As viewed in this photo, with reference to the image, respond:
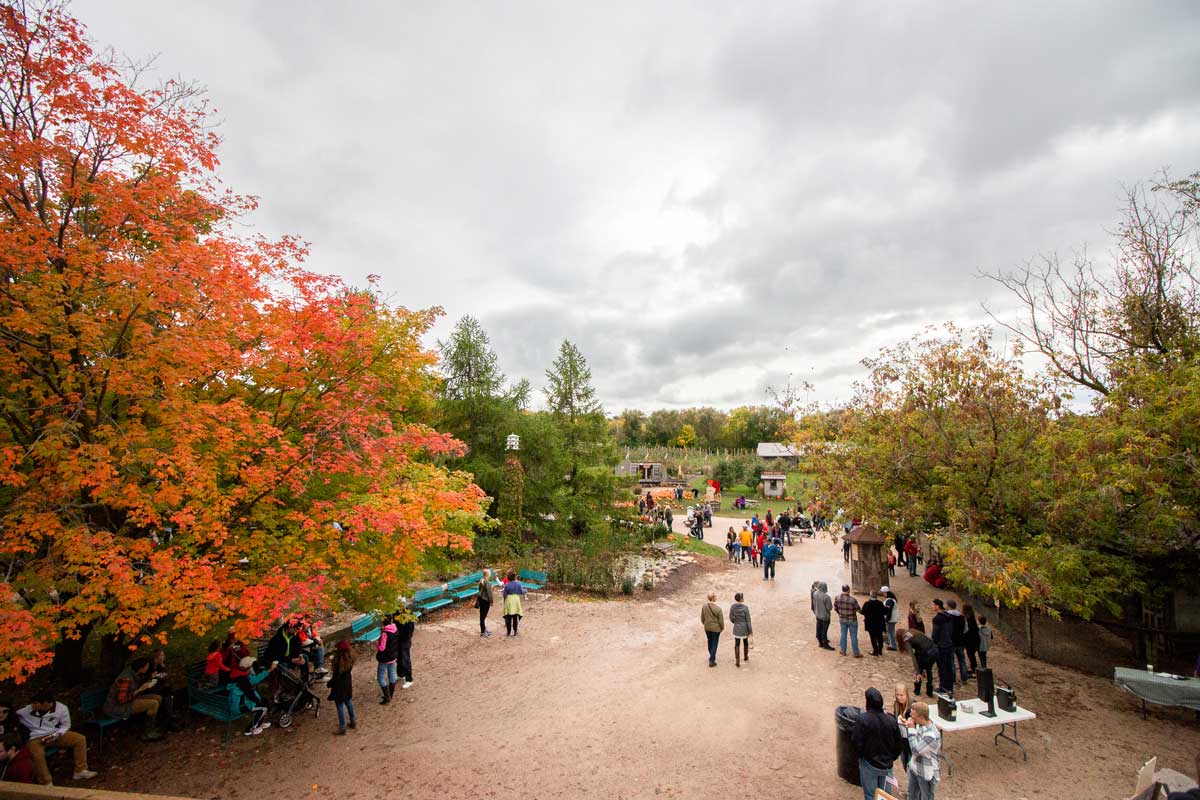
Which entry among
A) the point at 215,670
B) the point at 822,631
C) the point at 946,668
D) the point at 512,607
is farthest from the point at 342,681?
the point at 946,668

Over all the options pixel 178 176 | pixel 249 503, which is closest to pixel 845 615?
pixel 249 503

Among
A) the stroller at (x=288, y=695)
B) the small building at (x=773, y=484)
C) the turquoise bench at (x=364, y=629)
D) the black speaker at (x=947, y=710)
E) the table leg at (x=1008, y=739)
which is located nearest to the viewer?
the black speaker at (x=947, y=710)

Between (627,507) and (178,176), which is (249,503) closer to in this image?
(178,176)

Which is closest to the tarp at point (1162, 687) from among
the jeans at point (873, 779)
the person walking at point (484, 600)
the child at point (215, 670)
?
the jeans at point (873, 779)

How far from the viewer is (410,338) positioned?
1042cm

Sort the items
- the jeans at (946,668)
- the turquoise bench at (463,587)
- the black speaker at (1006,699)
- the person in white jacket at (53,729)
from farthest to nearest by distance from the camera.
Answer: the turquoise bench at (463,587) → the jeans at (946,668) → the black speaker at (1006,699) → the person in white jacket at (53,729)

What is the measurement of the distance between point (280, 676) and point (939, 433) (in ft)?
45.9

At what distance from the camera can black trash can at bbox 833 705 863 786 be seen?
693 cm

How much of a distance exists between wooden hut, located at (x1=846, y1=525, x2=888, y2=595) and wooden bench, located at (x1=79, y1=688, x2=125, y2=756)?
54.9 ft

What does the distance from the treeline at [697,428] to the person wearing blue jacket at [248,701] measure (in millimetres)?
74960

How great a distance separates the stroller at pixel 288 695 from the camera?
8.99m

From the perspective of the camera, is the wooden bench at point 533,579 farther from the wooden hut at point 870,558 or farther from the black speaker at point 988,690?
the black speaker at point 988,690

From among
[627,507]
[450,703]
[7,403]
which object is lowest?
[450,703]

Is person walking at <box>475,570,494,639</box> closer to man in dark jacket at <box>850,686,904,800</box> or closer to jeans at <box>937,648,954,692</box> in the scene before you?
man in dark jacket at <box>850,686,904,800</box>
